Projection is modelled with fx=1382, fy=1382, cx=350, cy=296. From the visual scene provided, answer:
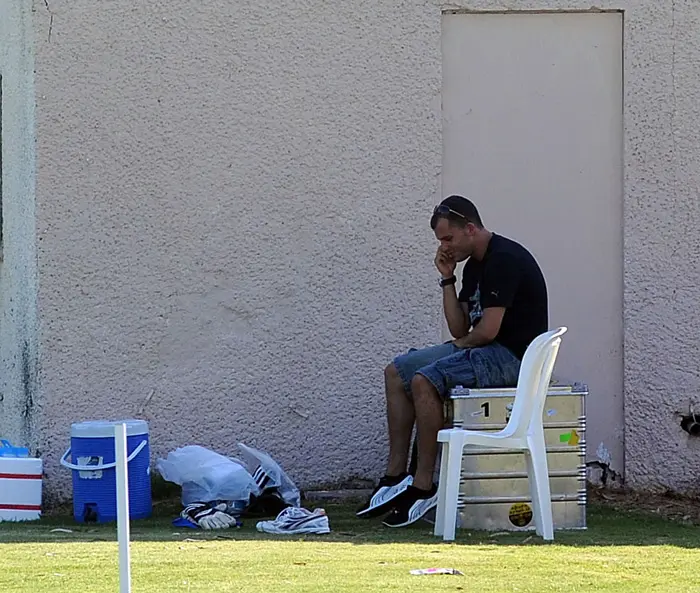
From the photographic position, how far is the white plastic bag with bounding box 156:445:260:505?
699 cm

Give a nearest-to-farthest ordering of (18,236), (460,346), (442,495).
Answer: (442,495), (460,346), (18,236)

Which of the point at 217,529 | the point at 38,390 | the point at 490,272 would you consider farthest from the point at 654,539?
the point at 38,390

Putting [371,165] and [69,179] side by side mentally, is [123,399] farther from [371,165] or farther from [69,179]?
[371,165]

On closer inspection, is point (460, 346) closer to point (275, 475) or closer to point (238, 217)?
point (275, 475)

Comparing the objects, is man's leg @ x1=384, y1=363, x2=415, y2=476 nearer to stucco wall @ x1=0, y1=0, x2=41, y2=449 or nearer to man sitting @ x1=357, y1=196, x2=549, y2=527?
man sitting @ x1=357, y1=196, x2=549, y2=527

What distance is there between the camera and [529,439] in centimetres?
620

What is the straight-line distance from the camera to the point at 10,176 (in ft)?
26.0

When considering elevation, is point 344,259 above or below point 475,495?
above

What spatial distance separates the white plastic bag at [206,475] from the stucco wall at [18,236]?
34.5 inches

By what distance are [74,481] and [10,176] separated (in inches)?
74.0

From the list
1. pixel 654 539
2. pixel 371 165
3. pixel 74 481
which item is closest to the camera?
pixel 654 539

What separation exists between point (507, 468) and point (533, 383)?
544 mm

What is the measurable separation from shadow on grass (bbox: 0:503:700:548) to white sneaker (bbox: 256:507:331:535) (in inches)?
2.3

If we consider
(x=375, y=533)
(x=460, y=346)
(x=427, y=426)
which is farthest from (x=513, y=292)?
(x=375, y=533)
